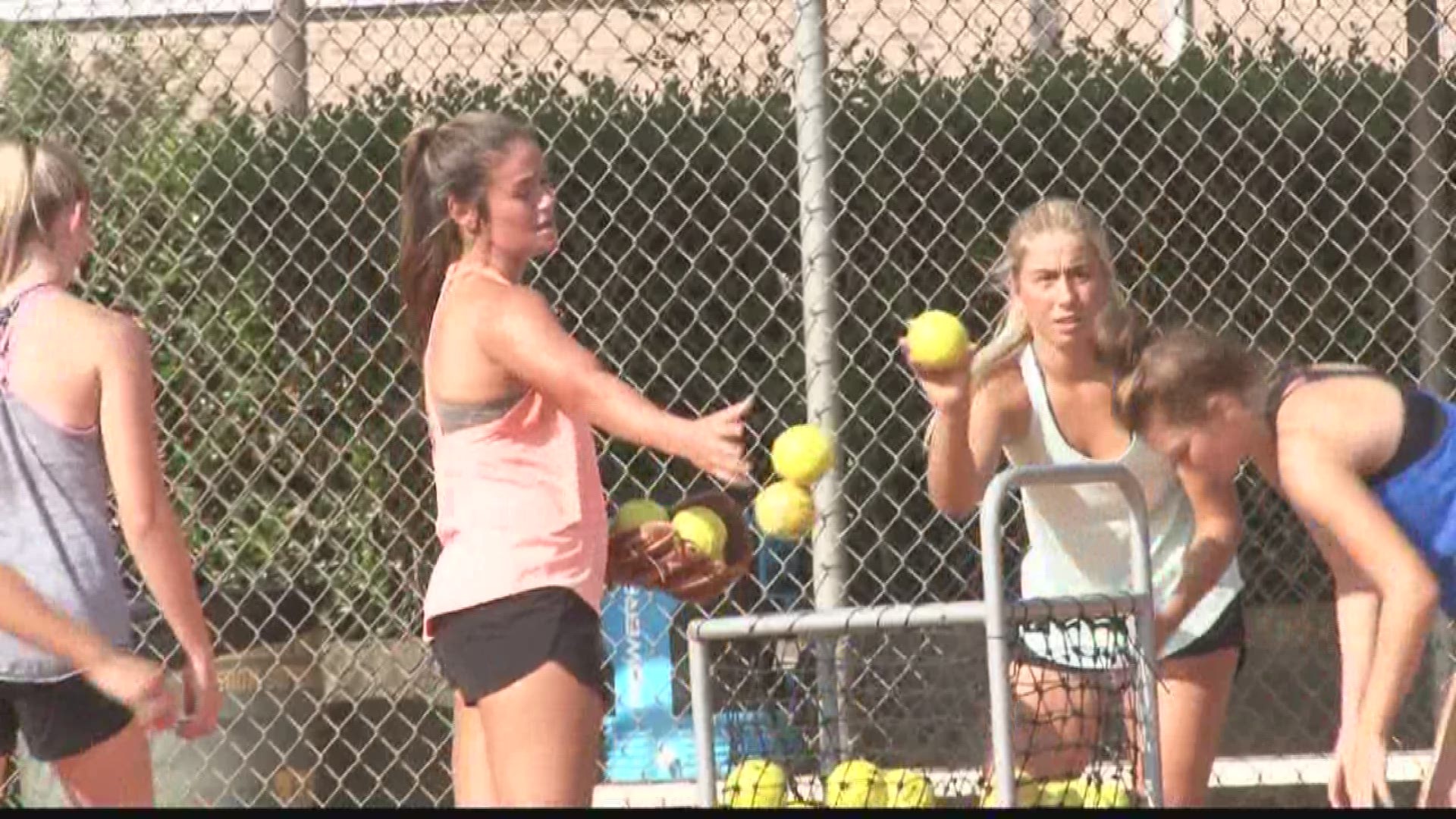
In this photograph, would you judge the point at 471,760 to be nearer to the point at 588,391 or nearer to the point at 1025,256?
the point at 588,391

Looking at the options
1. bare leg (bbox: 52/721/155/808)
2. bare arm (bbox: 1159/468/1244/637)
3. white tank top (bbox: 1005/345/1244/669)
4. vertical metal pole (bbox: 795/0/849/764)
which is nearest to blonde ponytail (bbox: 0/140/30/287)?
bare leg (bbox: 52/721/155/808)

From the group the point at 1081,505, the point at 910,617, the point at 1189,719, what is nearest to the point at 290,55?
Result: the point at 1081,505

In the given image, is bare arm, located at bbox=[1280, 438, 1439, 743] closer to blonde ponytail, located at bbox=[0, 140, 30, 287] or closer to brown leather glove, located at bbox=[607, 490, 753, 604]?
brown leather glove, located at bbox=[607, 490, 753, 604]

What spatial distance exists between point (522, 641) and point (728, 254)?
2929mm

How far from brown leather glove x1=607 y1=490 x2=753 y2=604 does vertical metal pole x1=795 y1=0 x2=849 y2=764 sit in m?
1.52

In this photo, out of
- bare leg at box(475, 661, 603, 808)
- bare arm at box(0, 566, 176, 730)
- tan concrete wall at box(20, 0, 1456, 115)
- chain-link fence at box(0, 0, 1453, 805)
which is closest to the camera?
bare leg at box(475, 661, 603, 808)

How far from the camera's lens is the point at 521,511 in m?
4.60

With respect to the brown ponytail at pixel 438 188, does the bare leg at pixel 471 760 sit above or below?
below

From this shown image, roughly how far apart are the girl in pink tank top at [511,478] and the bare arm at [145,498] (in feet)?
1.35

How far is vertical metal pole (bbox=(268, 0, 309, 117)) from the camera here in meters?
7.20

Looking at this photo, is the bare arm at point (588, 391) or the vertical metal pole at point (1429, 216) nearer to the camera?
the bare arm at point (588, 391)

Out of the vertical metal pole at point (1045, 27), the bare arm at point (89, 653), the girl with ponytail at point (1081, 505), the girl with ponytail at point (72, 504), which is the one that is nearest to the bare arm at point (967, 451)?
the girl with ponytail at point (1081, 505)

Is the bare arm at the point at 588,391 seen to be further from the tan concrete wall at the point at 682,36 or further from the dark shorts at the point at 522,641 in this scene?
the tan concrete wall at the point at 682,36

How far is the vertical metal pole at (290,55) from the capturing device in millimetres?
7203
